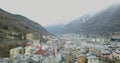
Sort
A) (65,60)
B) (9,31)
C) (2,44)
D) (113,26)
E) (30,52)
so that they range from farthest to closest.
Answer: (113,26) < (9,31) < (2,44) < (30,52) < (65,60)

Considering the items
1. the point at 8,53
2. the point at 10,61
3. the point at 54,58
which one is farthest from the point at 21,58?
the point at 8,53

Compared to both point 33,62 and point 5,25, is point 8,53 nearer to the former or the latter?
point 33,62

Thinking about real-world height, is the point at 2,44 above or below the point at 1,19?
below

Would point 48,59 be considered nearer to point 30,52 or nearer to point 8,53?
point 30,52

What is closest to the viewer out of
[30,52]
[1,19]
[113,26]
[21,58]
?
[21,58]

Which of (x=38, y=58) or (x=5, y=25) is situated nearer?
(x=38, y=58)

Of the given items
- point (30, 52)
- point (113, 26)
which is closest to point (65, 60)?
point (30, 52)

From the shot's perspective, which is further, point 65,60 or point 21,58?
point 21,58

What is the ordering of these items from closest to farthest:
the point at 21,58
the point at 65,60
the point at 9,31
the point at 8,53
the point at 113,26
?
1. the point at 65,60
2. the point at 21,58
3. the point at 8,53
4. the point at 9,31
5. the point at 113,26

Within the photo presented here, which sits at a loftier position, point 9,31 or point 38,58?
point 9,31
